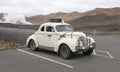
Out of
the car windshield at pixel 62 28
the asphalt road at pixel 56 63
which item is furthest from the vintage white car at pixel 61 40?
the asphalt road at pixel 56 63

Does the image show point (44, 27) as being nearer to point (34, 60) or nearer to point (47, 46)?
point (47, 46)

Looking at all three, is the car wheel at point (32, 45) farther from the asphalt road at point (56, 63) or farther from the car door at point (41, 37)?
the asphalt road at point (56, 63)

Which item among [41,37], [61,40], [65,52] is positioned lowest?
[65,52]

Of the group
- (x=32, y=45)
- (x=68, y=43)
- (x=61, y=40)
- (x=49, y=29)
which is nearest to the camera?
(x=68, y=43)

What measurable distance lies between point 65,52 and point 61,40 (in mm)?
756

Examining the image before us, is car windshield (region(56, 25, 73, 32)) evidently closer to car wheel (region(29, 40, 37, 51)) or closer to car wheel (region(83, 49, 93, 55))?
car wheel (region(83, 49, 93, 55))

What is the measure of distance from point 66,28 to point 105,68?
4.49 metres

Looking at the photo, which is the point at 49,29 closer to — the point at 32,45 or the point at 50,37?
the point at 50,37

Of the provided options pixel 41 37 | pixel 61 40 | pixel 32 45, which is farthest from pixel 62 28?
pixel 32 45

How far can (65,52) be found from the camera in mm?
12367

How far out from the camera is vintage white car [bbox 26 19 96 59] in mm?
12133

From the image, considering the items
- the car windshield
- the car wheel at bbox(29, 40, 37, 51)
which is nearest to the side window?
the car windshield

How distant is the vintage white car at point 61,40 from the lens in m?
12.1

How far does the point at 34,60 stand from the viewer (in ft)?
39.4
